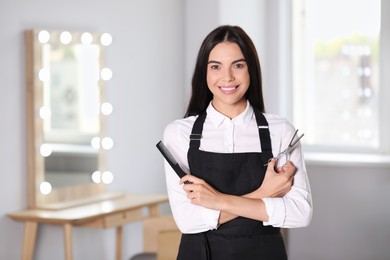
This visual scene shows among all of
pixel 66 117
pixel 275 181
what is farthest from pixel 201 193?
pixel 66 117

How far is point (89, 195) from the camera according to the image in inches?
145

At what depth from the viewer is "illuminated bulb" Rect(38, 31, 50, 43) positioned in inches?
131

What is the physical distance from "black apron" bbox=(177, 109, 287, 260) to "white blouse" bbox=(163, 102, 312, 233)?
0.06 ft

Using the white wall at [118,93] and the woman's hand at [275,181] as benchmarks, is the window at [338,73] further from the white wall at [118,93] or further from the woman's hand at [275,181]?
the woman's hand at [275,181]

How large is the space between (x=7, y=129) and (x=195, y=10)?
139 centimetres

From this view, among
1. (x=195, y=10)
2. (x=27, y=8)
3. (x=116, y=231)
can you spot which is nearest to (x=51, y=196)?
(x=116, y=231)

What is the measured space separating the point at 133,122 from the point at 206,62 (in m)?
2.35

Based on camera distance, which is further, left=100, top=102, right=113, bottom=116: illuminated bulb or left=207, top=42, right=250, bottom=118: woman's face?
left=100, top=102, right=113, bottom=116: illuminated bulb

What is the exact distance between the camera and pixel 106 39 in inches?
148

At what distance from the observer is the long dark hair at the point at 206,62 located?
1670 mm

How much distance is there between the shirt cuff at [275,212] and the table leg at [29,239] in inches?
74.2

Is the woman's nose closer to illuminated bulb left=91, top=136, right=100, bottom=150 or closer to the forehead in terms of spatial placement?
the forehead

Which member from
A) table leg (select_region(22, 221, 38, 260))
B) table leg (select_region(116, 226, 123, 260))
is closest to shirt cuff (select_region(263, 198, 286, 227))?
table leg (select_region(22, 221, 38, 260))

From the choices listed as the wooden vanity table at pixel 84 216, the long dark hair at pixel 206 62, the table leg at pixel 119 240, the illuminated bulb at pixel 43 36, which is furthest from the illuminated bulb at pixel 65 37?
the long dark hair at pixel 206 62
